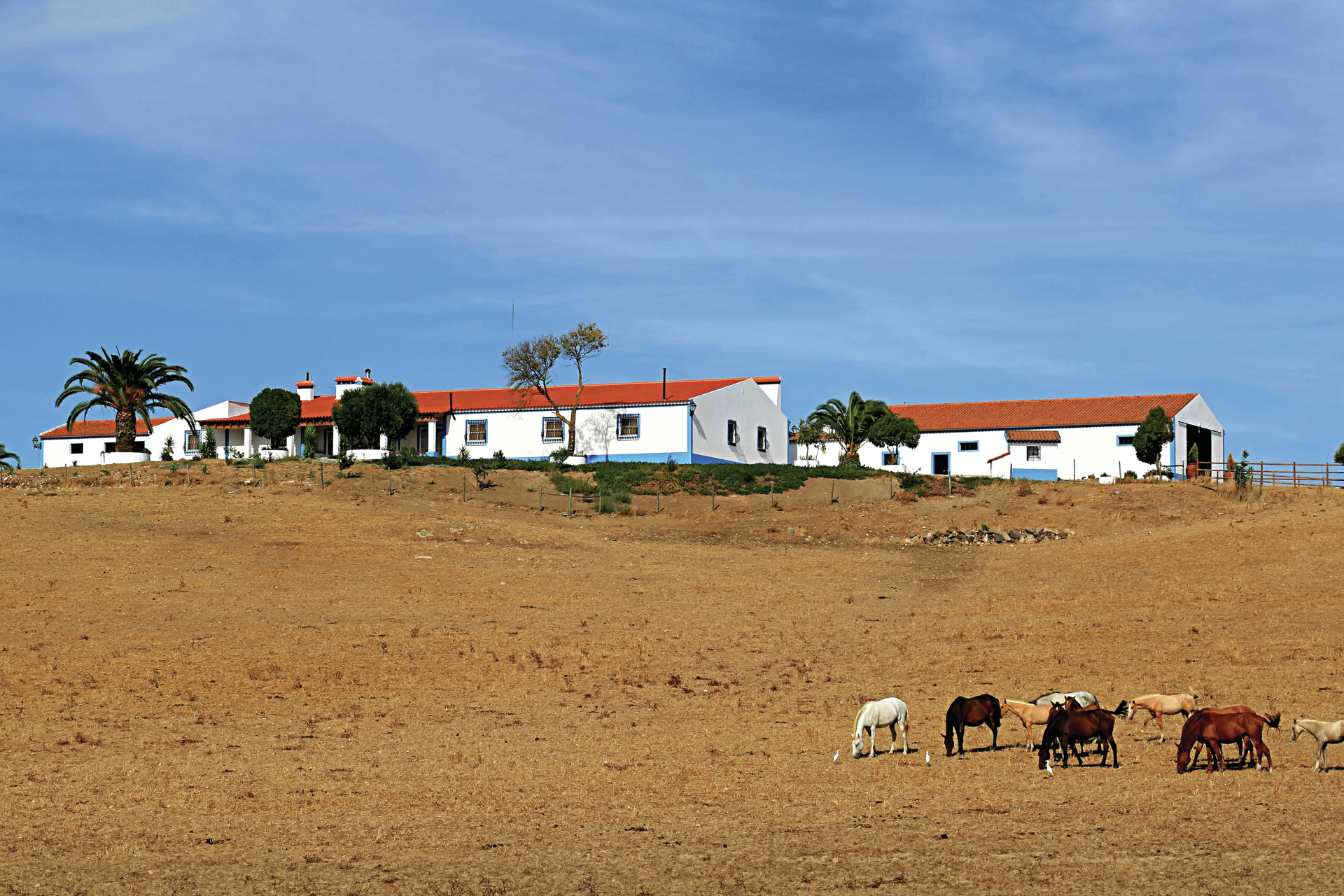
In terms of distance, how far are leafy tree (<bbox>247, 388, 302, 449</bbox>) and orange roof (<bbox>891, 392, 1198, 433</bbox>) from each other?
4129 cm

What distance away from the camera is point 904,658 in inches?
997

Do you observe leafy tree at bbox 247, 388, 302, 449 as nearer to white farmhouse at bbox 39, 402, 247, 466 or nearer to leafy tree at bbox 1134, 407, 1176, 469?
white farmhouse at bbox 39, 402, 247, 466

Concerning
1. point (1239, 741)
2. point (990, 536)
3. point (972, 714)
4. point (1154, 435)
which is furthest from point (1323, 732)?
point (1154, 435)

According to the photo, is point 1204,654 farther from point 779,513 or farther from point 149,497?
point 149,497

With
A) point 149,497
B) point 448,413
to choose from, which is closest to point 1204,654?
point 149,497

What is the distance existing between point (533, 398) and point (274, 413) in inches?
627

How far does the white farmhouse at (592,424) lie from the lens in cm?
6881

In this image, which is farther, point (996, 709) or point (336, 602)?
point (336, 602)

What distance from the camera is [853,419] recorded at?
80625mm

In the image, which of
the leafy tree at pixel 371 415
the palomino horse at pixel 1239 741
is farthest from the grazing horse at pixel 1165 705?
the leafy tree at pixel 371 415

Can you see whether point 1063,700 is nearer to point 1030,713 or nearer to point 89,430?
point 1030,713

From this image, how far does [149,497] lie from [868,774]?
4056 centimetres

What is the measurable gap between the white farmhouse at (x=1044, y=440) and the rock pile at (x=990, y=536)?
28725mm

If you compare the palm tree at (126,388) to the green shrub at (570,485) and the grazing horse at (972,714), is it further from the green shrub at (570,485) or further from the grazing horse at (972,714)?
the grazing horse at (972,714)
